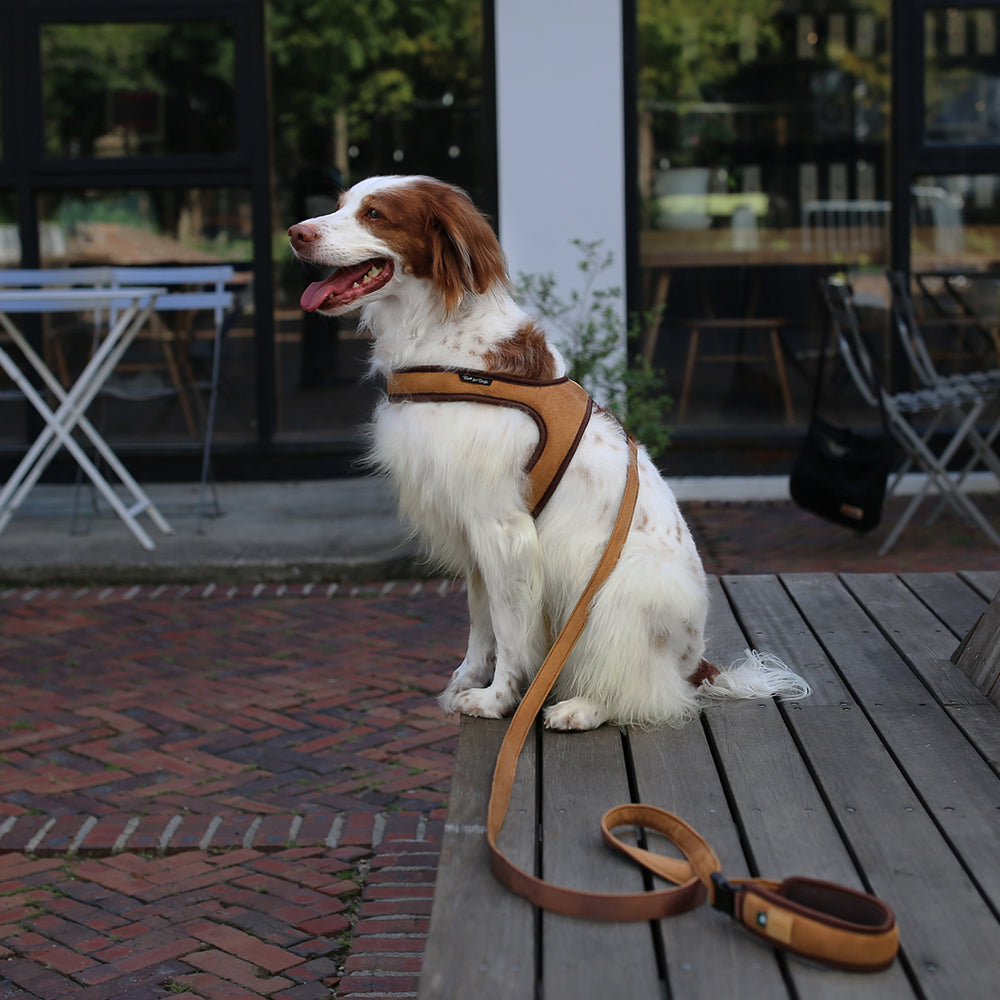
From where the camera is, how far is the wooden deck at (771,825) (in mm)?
1668

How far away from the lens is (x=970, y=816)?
2.12 metres

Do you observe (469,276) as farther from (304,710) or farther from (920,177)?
(920,177)

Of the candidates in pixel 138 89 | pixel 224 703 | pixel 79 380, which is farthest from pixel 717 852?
pixel 138 89

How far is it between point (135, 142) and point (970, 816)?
→ 731 centimetres

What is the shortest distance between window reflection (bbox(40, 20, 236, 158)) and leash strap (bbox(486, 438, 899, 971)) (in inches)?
273

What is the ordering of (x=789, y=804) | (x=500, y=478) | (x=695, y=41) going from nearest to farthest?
(x=789, y=804) < (x=500, y=478) < (x=695, y=41)

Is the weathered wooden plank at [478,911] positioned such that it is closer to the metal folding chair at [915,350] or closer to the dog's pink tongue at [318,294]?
the dog's pink tongue at [318,294]

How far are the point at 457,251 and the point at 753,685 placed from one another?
108 cm

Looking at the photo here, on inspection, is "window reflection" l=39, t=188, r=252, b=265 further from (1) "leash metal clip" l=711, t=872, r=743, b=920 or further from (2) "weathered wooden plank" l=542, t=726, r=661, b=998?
(1) "leash metal clip" l=711, t=872, r=743, b=920

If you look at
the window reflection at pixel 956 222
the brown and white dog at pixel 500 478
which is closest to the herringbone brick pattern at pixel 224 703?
the brown and white dog at pixel 500 478

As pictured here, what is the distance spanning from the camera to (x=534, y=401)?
278 cm

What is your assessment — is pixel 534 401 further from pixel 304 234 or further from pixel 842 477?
pixel 842 477

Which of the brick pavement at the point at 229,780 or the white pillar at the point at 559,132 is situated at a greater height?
the white pillar at the point at 559,132

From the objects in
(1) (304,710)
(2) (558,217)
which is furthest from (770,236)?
(1) (304,710)
